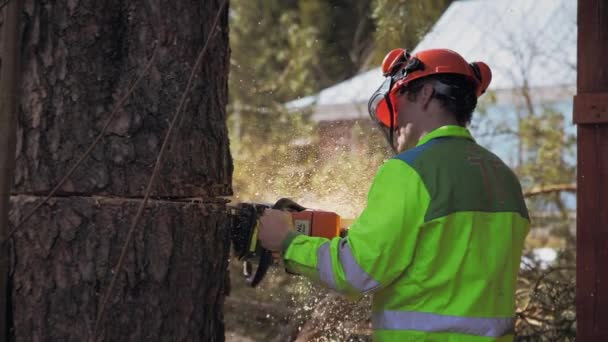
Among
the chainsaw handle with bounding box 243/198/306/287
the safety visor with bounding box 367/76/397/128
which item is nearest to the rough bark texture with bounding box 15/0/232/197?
the chainsaw handle with bounding box 243/198/306/287

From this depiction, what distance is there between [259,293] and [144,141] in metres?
4.70

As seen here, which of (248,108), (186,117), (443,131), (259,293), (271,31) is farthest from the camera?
(271,31)

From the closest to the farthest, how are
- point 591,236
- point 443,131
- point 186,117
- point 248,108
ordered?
point 186,117, point 443,131, point 591,236, point 248,108

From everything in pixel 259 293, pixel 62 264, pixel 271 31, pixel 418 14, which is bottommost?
pixel 259 293

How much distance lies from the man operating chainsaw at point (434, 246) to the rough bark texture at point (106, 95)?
0.53 meters

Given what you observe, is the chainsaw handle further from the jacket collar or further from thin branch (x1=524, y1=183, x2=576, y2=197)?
thin branch (x1=524, y1=183, x2=576, y2=197)

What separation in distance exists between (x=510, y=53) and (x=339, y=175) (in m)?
4.49

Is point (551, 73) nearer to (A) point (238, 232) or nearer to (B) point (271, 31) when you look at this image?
(A) point (238, 232)

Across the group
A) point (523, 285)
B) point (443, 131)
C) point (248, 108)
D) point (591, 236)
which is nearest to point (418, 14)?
point (523, 285)

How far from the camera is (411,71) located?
260 cm

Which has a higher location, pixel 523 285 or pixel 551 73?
pixel 551 73

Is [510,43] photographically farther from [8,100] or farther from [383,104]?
[8,100]

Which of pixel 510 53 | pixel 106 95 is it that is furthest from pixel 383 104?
pixel 510 53

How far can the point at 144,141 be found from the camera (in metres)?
2.20
